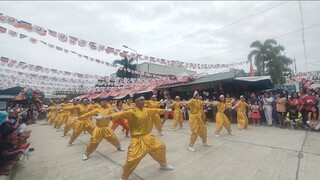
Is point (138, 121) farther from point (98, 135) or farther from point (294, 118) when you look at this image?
point (294, 118)

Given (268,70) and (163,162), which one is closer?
(163,162)

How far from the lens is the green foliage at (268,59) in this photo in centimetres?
2484

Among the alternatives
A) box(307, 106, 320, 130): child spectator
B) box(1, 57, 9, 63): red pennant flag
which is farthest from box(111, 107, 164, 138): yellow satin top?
box(1, 57, 9, 63): red pennant flag

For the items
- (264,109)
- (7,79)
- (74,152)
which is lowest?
(74,152)

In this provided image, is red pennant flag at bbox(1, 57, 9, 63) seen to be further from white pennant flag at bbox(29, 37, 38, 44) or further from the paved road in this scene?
the paved road

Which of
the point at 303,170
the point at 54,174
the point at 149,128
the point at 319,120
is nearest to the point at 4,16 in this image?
the point at 54,174

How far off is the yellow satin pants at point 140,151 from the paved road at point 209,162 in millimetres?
382

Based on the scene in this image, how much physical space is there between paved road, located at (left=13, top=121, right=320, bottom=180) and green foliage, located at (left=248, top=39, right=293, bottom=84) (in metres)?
18.9

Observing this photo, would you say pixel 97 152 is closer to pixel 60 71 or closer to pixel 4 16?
pixel 4 16

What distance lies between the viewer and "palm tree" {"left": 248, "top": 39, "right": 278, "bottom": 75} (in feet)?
82.3

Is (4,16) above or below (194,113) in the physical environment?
above

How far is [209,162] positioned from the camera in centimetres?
539

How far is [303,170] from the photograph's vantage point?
459 centimetres

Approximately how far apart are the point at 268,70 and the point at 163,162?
23841 millimetres
